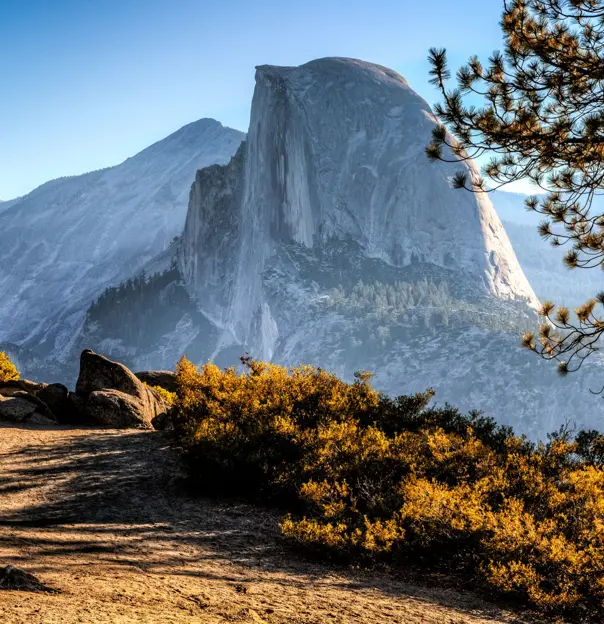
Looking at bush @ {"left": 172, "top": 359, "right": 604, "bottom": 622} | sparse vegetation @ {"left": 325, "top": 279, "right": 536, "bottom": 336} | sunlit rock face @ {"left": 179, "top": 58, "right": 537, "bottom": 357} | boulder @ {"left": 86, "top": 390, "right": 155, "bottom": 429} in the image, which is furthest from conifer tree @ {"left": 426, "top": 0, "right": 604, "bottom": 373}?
sunlit rock face @ {"left": 179, "top": 58, "right": 537, "bottom": 357}

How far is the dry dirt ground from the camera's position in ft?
15.5

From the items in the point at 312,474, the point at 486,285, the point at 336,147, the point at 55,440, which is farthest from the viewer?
the point at 336,147

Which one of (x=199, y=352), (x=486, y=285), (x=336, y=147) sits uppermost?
(x=336, y=147)

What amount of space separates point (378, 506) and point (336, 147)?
194955 millimetres

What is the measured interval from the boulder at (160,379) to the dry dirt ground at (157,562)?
6.92 metres

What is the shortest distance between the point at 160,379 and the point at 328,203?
17655 centimetres

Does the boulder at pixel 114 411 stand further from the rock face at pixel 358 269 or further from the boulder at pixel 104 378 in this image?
the rock face at pixel 358 269

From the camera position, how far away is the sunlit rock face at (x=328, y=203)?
174 m

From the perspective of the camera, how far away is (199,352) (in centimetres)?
18650

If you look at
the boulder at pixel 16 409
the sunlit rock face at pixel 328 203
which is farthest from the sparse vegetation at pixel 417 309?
the boulder at pixel 16 409

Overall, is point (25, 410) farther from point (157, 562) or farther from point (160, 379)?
point (157, 562)

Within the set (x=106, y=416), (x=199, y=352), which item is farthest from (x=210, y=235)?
(x=106, y=416)

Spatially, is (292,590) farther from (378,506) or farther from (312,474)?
(312,474)

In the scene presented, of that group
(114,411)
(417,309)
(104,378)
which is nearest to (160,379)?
(104,378)
